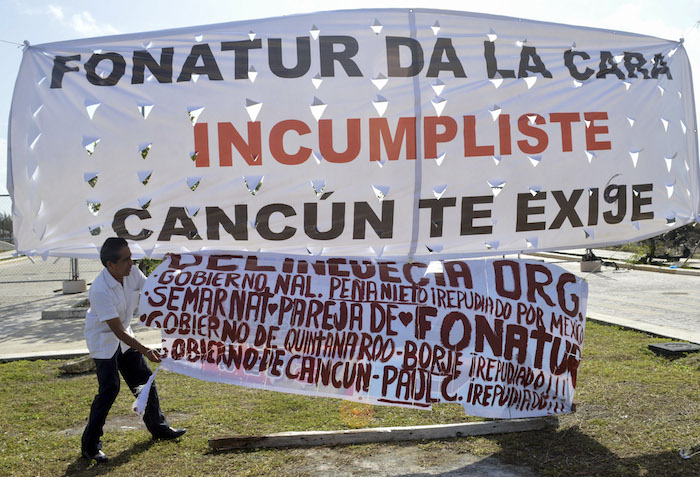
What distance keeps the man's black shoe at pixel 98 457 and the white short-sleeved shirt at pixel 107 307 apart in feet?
2.34

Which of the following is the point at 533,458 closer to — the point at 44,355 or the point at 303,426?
the point at 303,426

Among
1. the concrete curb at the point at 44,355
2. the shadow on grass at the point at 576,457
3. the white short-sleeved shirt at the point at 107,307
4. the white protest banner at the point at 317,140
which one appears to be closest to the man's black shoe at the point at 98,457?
the white short-sleeved shirt at the point at 107,307

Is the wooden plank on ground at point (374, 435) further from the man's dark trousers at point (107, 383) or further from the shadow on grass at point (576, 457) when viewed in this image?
the man's dark trousers at point (107, 383)

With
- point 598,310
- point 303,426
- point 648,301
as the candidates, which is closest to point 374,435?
point 303,426

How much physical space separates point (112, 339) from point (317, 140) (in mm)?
2111

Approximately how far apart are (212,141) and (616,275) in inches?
Answer: 652

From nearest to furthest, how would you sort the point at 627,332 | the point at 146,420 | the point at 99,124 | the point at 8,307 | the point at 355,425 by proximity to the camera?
the point at 99,124, the point at 146,420, the point at 355,425, the point at 627,332, the point at 8,307

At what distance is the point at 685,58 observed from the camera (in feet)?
16.4

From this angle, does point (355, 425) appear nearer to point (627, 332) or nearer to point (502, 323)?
point (502, 323)

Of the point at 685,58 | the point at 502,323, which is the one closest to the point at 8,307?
the point at 502,323

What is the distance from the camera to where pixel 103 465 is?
4.41 m

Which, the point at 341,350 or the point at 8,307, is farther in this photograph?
the point at 8,307

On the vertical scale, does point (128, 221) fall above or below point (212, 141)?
below

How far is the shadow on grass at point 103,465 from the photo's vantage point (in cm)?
430
